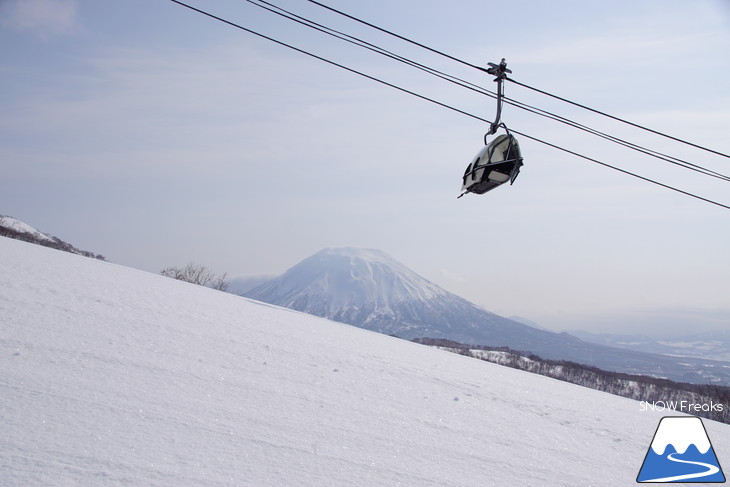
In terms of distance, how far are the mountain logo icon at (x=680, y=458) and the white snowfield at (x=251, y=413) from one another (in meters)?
0.27

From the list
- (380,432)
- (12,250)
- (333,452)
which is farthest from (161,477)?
(12,250)

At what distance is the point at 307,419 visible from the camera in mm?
7973

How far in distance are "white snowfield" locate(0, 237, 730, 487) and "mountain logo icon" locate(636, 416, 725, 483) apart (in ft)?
0.90

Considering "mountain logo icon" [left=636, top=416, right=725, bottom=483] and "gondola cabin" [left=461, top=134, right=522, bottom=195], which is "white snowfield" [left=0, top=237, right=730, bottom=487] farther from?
"gondola cabin" [left=461, top=134, right=522, bottom=195]

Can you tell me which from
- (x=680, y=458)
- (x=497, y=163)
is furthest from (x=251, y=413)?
(x=680, y=458)

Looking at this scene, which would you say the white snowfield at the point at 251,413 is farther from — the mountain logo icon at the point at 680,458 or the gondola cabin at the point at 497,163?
the gondola cabin at the point at 497,163

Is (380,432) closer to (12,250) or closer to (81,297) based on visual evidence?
(81,297)

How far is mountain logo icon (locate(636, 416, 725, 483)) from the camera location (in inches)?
350

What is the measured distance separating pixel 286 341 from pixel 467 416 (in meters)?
4.83

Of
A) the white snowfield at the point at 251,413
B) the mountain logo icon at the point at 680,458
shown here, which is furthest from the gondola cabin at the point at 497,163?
the mountain logo icon at the point at 680,458

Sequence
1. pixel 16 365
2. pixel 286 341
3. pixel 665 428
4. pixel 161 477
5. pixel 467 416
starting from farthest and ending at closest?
1. pixel 286 341
2. pixel 665 428
3. pixel 467 416
4. pixel 16 365
5. pixel 161 477

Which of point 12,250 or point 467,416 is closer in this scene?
point 467,416

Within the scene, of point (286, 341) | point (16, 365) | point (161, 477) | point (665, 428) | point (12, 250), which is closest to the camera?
point (161, 477)

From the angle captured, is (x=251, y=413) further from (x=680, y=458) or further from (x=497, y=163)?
(x=680, y=458)
